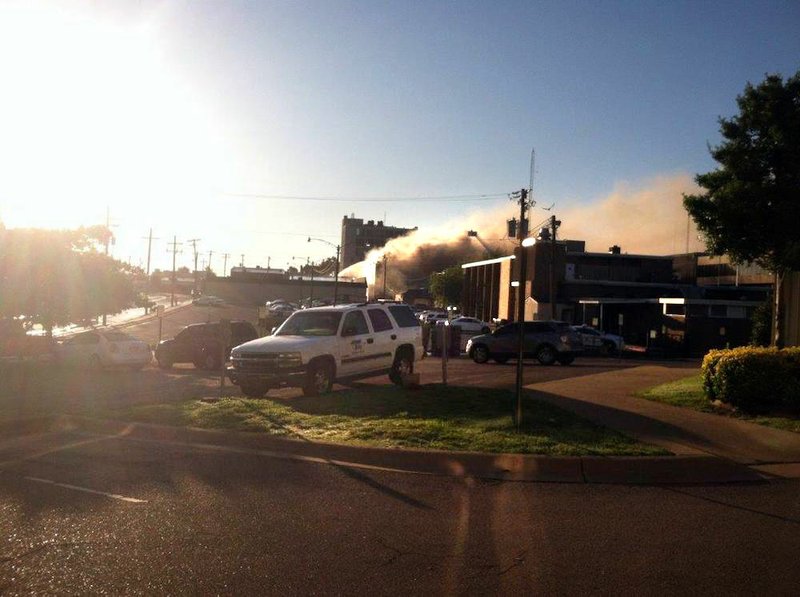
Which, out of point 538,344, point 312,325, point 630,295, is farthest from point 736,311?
point 312,325

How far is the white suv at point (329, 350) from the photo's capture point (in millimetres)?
17078

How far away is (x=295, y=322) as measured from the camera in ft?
62.3

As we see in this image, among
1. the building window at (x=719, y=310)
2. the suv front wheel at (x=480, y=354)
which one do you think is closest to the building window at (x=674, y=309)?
the building window at (x=719, y=310)

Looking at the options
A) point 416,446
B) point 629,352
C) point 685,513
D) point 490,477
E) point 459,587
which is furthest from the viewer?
point 629,352

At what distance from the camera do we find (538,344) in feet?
101

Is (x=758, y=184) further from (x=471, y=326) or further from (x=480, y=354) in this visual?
(x=471, y=326)

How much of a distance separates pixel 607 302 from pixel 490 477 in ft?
149

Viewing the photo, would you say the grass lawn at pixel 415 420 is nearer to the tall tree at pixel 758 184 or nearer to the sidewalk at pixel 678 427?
the sidewalk at pixel 678 427

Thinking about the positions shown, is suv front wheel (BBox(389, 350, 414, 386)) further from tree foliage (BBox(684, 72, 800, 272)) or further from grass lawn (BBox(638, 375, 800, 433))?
tree foliage (BBox(684, 72, 800, 272))

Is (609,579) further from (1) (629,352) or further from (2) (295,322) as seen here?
(1) (629,352)

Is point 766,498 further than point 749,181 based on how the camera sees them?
No

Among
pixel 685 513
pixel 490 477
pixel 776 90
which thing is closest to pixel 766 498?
pixel 685 513

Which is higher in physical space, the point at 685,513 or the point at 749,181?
the point at 749,181

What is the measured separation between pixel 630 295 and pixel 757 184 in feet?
157
